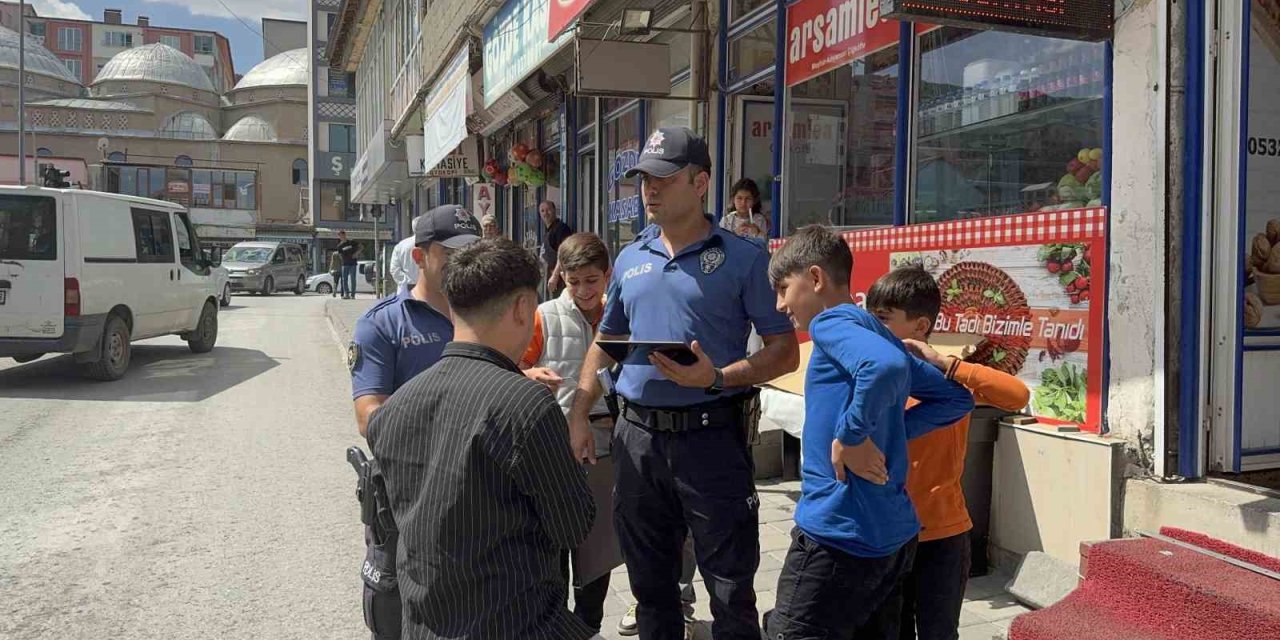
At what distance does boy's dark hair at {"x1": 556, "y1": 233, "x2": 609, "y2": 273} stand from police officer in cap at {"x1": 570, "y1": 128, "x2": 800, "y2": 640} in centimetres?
56

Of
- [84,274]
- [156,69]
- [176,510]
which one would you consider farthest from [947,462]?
[156,69]

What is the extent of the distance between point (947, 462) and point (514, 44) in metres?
8.78

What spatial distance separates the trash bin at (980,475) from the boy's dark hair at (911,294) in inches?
74.5

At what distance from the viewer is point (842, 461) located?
2455 mm

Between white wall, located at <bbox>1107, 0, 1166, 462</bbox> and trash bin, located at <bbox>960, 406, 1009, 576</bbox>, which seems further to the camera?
trash bin, located at <bbox>960, 406, 1009, 576</bbox>

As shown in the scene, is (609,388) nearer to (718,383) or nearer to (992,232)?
(718,383)

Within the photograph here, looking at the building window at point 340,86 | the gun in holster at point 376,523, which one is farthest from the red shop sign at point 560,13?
the building window at point 340,86

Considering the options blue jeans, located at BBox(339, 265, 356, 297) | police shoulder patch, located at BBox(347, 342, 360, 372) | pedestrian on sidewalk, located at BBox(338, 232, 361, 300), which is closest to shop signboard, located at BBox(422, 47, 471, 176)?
police shoulder patch, located at BBox(347, 342, 360, 372)

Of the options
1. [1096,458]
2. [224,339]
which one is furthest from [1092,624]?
[224,339]

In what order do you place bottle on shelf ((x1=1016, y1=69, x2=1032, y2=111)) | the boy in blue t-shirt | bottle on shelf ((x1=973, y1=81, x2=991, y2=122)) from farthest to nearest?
bottle on shelf ((x1=973, y1=81, x2=991, y2=122)), bottle on shelf ((x1=1016, y1=69, x2=1032, y2=111)), the boy in blue t-shirt

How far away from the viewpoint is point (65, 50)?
103 metres

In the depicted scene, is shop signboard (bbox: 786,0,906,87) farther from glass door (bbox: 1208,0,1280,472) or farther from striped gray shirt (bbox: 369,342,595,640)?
→ striped gray shirt (bbox: 369,342,595,640)

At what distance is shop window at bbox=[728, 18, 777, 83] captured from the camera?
25.6ft

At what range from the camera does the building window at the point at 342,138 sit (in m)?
61.5
